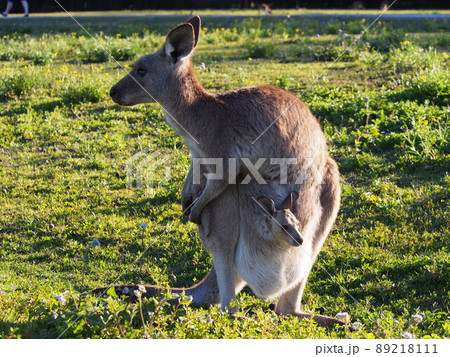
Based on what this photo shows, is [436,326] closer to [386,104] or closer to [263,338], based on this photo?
[263,338]

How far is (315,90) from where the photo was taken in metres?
7.72

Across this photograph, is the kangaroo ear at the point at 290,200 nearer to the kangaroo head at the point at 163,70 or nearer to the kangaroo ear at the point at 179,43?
the kangaroo head at the point at 163,70

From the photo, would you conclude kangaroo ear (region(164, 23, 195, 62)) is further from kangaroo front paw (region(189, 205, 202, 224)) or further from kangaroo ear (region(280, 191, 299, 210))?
kangaroo ear (region(280, 191, 299, 210))

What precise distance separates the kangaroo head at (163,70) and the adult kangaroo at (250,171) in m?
0.08

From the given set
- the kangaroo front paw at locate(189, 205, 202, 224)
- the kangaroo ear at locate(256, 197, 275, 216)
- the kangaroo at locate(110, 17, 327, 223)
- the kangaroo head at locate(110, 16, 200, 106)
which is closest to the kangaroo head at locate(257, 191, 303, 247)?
the kangaroo ear at locate(256, 197, 275, 216)

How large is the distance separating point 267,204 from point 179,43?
129 cm

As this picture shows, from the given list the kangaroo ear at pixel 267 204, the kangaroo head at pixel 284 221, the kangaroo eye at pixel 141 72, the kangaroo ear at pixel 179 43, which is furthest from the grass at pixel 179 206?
the kangaroo ear at pixel 179 43

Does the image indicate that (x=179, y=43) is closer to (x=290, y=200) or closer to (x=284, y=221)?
(x=290, y=200)

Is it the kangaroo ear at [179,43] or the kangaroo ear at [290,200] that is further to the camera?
the kangaroo ear at [179,43]

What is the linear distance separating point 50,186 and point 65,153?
0.78 metres

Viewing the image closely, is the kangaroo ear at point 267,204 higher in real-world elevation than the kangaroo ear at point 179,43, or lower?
lower

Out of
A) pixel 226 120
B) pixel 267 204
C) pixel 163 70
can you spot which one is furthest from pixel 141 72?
pixel 267 204

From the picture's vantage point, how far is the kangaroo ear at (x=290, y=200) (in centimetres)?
371
